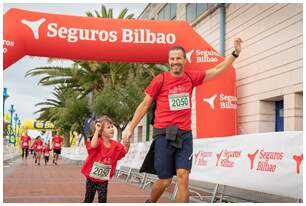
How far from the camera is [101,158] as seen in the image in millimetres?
5562

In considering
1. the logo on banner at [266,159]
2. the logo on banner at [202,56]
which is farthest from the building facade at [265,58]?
the logo on banner at [266,159]

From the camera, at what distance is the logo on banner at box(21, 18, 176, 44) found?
11.0 m

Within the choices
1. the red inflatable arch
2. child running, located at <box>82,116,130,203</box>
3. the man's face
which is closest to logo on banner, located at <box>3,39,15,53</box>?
the red inflatable arch

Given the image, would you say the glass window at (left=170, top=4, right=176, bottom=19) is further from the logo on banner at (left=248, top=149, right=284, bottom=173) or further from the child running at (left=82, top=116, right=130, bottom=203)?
the child running at (left=82, top=116, right=130, bottom=203)

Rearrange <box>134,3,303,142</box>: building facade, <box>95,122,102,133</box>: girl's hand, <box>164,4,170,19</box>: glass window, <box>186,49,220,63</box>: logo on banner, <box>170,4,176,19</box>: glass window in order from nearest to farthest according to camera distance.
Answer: <box>95,122,102,133</box>: girl's hand → <box>134,3,303,142</box>: building facade → <box>186,49,220,63</box>: logo on banner → <box>170,4,176,19</box>: glass window → <box>164,4,170,19</box>: glass window

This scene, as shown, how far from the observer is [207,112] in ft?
39.7

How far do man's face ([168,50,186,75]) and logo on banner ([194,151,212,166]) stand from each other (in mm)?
2601

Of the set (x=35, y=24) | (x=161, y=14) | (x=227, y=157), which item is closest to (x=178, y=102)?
(x=227, y=157)

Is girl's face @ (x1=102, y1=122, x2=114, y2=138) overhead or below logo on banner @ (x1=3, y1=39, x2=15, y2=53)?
below

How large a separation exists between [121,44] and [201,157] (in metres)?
4.27

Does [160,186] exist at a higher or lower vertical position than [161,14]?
lower

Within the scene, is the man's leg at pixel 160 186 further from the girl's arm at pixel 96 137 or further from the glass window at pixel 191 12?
the glass window at pixel 191 12

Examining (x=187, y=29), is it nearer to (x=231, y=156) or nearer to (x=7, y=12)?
(x=7, y=12)

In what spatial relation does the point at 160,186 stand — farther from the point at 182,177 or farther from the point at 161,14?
the point at 161,14
